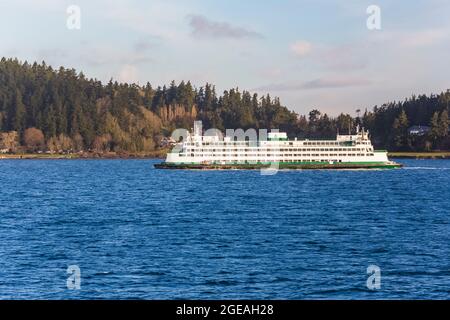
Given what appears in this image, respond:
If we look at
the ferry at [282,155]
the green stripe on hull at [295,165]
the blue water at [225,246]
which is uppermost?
the ferry at [282,155]

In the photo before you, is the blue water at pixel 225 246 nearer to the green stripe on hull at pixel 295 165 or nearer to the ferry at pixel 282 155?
the green stripe on hull at pixel 295 165

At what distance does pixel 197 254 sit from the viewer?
47.2 metres

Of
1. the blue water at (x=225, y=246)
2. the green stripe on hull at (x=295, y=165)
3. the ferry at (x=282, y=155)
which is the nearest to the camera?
the blue water at (x=225, y=246)

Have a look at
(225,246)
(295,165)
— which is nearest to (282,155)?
(295,165)

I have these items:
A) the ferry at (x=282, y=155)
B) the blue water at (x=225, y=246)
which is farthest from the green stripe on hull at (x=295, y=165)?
the blue water at (x=225, y=246)

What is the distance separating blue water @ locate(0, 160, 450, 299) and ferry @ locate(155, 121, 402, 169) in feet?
270

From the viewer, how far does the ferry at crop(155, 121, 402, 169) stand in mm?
178375

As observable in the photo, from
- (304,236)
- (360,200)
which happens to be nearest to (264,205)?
(360,200)

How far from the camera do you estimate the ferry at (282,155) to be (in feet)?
585

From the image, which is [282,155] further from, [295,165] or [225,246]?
[225,246]

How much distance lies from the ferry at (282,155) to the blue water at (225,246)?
3239 inches

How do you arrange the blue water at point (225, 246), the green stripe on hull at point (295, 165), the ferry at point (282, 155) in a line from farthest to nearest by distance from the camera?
the ferry at point (282, 155) < the green stripe on hull at point (295, 165) < the blue water at point (225, 246)

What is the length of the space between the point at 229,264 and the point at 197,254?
4.31 metres
